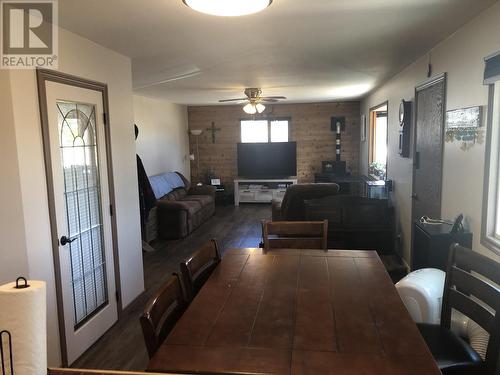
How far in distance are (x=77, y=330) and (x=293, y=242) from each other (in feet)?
5.45

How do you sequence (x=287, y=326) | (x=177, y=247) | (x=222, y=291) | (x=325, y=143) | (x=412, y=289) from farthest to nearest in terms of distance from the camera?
(x=325, y=143), (x=177, y=247), (x=412, y=289), (x=222, y=291), (x=287, y=326)

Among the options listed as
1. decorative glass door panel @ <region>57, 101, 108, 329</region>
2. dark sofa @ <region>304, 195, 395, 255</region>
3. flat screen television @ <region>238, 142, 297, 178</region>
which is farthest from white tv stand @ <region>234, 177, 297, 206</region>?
decorative glass door panel @ <region>57, 101, 108, 329</region>

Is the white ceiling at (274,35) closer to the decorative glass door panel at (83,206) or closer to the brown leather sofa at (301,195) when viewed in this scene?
the decorative glass door panel at (83,206)

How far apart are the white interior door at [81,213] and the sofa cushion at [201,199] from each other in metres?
3.87

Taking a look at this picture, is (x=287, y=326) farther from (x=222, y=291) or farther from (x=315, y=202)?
(x=315, y=202)

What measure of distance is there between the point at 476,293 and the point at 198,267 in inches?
53.5

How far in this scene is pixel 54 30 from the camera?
2.53 meters

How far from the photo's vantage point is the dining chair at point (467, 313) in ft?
5.36

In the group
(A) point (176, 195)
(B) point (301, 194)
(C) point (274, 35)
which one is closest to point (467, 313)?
(C) point (274, 35)

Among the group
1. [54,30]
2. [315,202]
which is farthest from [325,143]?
[54,30]

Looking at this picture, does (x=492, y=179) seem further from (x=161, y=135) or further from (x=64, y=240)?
(x=161, y=135)

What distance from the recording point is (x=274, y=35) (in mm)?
2879

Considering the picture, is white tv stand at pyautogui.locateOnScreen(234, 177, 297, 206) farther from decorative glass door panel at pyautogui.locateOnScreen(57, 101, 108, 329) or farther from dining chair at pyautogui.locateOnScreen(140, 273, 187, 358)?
dining chair at pyautogui.locateOnScreen(140, 273, 187, 358)

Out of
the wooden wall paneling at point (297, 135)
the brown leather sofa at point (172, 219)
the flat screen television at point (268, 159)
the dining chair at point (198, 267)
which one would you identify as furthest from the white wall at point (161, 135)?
the dining chair at point (198, 267)
